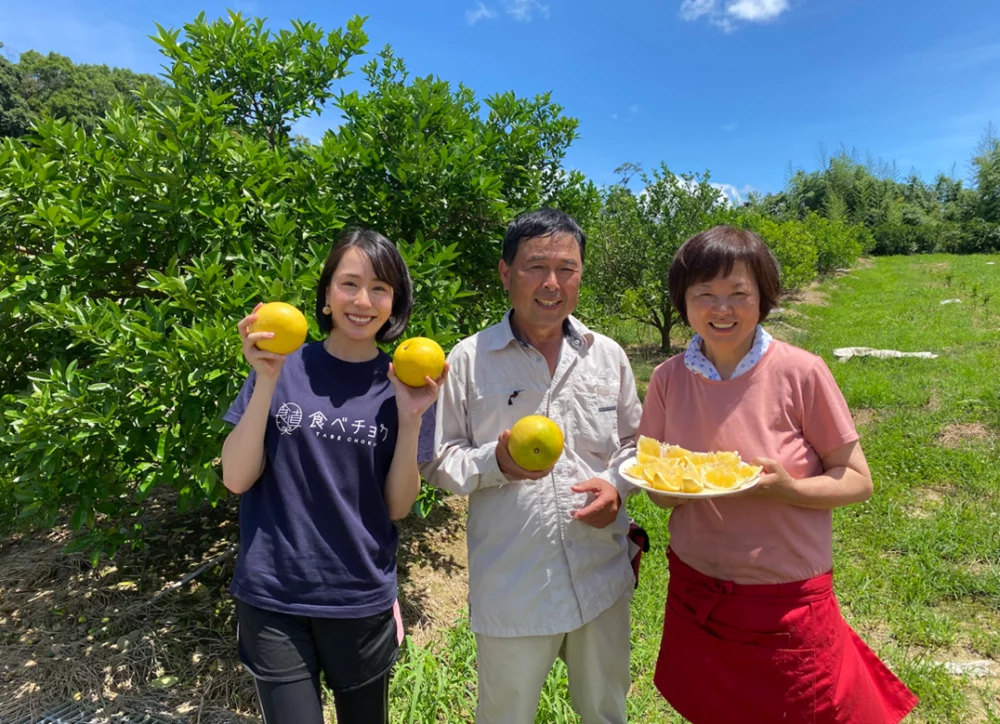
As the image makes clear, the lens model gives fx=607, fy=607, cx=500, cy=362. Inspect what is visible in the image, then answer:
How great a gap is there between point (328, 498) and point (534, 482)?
0.66 meters

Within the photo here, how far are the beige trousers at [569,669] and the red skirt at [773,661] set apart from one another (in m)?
0.28

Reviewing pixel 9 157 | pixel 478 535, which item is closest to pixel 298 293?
pixel 478 535

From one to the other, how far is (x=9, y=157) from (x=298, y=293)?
1.89m

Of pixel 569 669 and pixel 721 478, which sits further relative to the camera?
pixel 569 669

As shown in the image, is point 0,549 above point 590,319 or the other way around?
the other way around

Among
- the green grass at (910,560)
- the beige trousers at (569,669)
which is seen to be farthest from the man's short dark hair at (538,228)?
the green grass at (910,560)

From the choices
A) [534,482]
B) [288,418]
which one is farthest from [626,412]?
[288,418]

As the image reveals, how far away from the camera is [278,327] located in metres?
1.80

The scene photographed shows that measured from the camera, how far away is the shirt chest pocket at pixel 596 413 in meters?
2.12

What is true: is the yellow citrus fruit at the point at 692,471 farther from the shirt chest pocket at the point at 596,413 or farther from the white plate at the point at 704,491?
the shirt chest pocket at the point at 596,413

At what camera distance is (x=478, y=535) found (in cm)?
206

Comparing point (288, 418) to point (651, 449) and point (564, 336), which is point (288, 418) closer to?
point (564, 336)

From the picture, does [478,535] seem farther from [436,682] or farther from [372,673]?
[436,682]

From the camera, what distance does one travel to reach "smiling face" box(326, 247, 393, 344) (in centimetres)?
193
